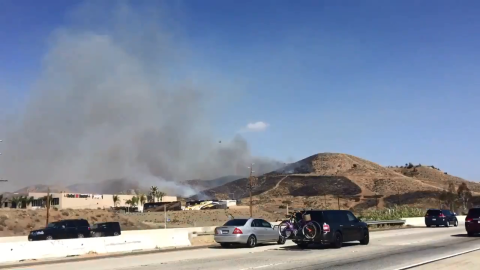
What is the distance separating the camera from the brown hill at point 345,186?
11000 cm

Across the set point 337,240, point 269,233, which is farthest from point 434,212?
point 337,240

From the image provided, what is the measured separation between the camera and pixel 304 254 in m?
19.2

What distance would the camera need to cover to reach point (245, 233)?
2370 cm

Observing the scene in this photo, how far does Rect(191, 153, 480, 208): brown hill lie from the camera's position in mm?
110000

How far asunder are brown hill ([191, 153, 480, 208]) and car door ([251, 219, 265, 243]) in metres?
68.1

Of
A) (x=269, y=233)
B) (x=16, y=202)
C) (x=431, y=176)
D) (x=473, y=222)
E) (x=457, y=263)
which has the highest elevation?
(x=431, y=176)

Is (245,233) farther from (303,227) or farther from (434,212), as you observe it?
(434,212)

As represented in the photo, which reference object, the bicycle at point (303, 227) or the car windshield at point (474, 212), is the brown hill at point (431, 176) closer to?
the car windshield at point (474, 212)

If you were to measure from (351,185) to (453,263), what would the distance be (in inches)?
4657

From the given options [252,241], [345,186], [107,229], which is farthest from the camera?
[345,186]

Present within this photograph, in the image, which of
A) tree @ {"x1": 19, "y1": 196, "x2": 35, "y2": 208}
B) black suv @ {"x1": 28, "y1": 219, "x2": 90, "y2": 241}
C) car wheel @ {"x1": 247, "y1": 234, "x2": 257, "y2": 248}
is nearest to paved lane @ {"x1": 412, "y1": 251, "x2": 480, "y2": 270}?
car wheel @ {"x1": 247, "y1": 234, "x2": 257, "y2": 248}

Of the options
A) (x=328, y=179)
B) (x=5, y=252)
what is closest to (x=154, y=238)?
(x=5, y=252)

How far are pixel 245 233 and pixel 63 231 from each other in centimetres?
1654

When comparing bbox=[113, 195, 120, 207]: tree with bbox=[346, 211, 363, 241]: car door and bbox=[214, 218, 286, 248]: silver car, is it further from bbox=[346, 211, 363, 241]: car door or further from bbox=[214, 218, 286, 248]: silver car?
bbox=[346, 211, 363, 241]: car door
